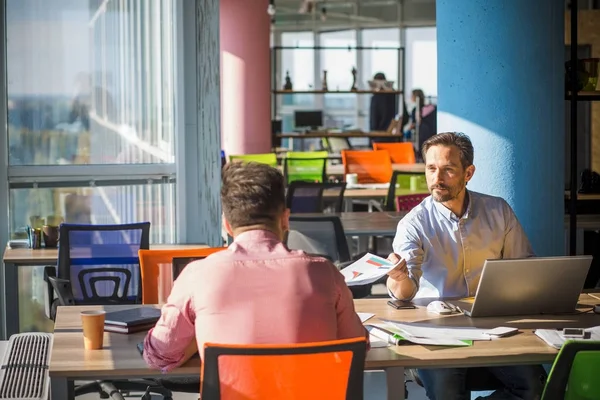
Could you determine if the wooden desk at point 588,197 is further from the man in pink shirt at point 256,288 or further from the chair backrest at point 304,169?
the man in pink shirt at point 256,288

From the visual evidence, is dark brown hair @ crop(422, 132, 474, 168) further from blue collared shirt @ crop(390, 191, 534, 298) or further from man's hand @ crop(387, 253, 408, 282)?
man's hand @ crop(387, 253, 408, 282)

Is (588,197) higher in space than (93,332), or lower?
higher

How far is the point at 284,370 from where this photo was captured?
2.64m

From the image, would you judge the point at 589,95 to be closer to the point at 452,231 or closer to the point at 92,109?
the point at 452,231

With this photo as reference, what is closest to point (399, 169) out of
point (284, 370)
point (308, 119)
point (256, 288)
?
point (308, 119)

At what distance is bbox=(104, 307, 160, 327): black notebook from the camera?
143 inches

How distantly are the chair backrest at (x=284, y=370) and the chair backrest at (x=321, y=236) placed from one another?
3.58 metres

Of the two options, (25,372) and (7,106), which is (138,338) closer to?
(25,372)

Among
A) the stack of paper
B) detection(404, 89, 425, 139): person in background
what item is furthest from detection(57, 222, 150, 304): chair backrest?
detection(404, 89, 425, 139): person in background

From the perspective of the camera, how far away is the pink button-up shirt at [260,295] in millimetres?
2834

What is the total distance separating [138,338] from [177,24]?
3.60 metres

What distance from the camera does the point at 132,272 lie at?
19.4 ft

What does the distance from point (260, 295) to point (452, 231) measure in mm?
1692

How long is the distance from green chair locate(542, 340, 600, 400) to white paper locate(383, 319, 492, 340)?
543 millimetres
